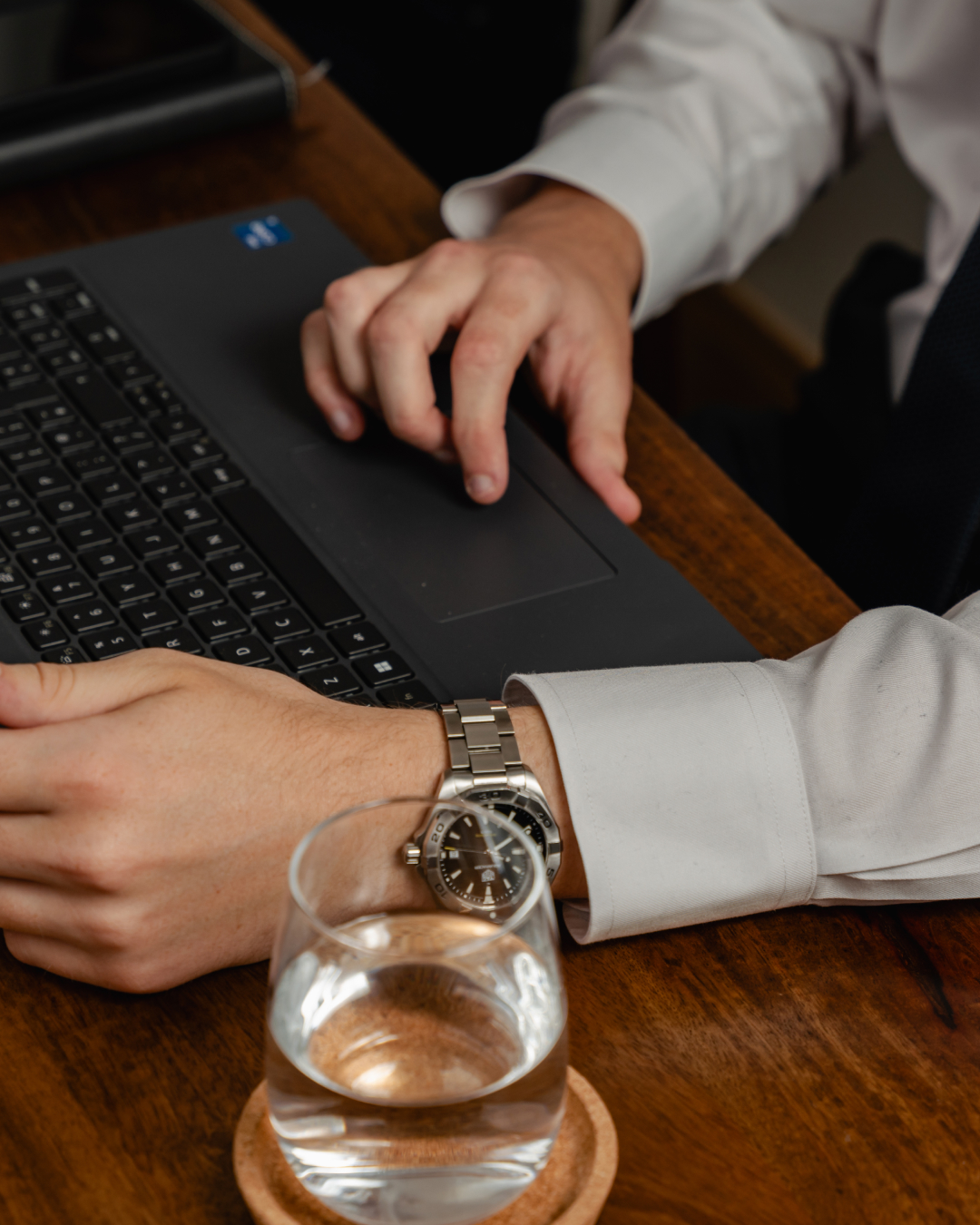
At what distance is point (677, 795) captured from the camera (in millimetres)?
559

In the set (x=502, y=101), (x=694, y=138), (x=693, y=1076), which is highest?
(x=694, y=138)

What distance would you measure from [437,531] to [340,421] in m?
0.10

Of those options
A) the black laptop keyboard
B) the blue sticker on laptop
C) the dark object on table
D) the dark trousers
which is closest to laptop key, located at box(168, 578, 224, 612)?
the black laptop keyboard

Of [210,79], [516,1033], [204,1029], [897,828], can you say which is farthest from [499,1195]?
[210,79]

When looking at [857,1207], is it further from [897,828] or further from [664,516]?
[664,516]

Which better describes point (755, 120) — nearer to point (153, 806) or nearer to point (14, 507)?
point (14, 507)

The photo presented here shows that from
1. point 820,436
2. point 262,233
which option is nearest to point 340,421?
point 262,233

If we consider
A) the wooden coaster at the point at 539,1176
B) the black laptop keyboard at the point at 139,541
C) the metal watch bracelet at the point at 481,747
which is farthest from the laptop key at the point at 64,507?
the wooden coaster at the point at 539,1176

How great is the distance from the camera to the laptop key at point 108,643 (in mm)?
583

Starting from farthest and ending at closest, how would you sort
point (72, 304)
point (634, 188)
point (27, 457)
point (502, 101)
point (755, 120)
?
point (502, 101)
point (755, 120)
point (634, 188)
point (72, 304)
point (27, 457)

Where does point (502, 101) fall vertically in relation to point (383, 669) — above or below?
below

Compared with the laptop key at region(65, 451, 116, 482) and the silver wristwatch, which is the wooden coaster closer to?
the silver wristwatch

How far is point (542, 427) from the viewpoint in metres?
0.83

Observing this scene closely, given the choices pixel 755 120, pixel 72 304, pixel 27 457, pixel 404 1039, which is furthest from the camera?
pixel 755 120
